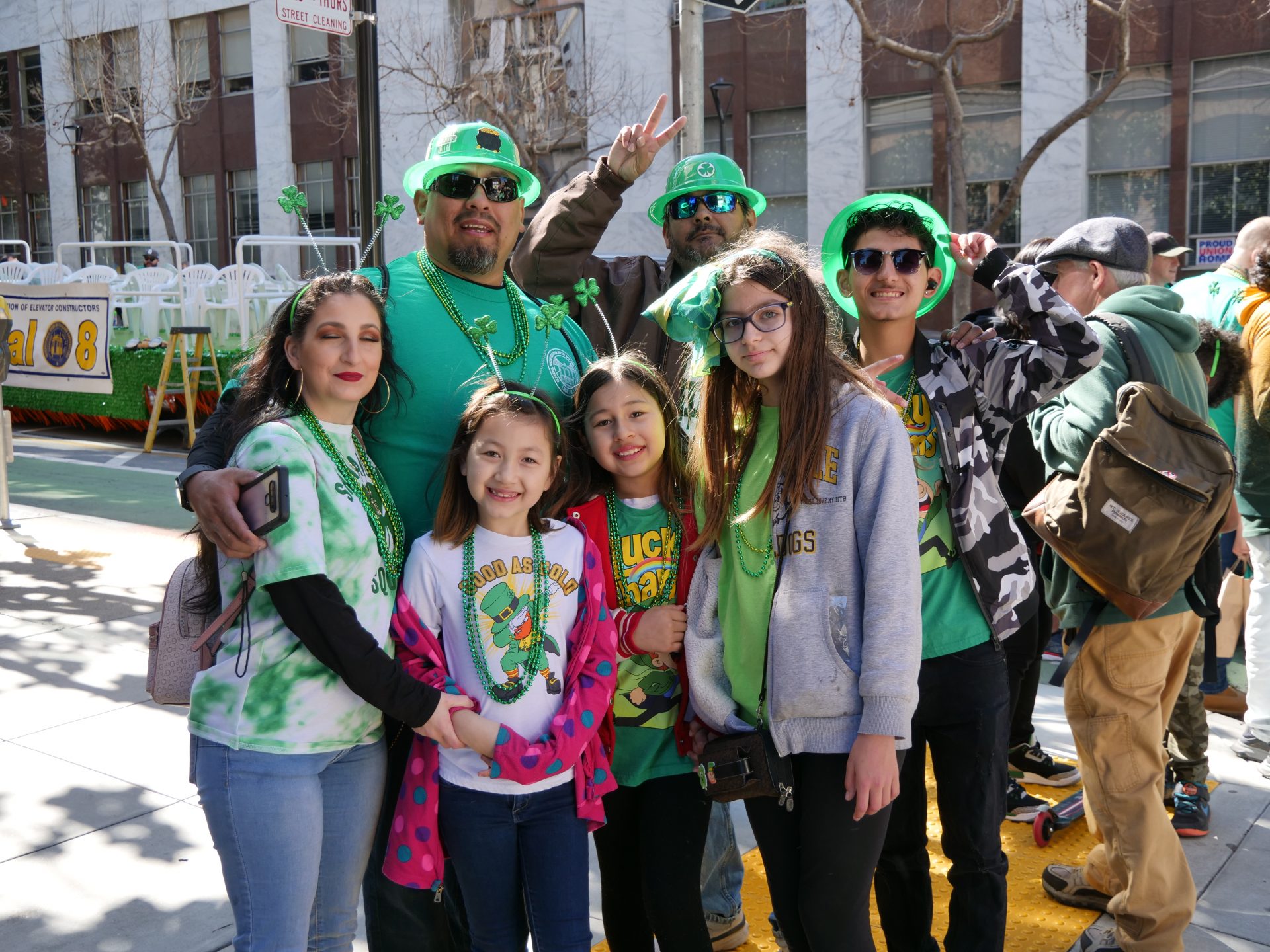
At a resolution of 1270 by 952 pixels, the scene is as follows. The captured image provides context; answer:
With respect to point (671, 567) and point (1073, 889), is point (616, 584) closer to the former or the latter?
point (671, 567)

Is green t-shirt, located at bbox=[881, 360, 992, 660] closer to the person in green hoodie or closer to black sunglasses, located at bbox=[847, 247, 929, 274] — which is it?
black sunglasses, located at bbox=[847, 247, 929, 274]

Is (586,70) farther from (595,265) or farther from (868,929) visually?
(868,929)

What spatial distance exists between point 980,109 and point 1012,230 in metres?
A: 2.18

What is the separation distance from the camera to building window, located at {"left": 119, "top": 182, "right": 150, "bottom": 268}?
31344 mm

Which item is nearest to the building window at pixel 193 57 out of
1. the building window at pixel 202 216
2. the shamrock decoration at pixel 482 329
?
the building window at pixel 202 216

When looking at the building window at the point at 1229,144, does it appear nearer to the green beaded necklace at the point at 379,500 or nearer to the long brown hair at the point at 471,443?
the long brown hair at the point at 471,443

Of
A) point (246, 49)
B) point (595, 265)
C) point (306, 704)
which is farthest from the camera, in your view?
point (246, 49)

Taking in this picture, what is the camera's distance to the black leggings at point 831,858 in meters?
2.41

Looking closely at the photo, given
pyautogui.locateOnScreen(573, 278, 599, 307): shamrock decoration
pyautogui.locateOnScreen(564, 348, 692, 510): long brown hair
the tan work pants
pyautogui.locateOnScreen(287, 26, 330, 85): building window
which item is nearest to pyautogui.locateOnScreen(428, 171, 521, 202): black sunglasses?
pyautogui.locateOnScreen(573, 278, 599, 307): shamrock decoration

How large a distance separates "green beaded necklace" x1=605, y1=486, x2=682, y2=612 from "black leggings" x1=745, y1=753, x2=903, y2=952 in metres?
0.50

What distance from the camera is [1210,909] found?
3.55 m

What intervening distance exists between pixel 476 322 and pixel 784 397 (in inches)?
30.5

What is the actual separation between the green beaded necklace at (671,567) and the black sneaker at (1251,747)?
10.6ft

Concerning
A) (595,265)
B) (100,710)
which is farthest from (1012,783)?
(100,710)
